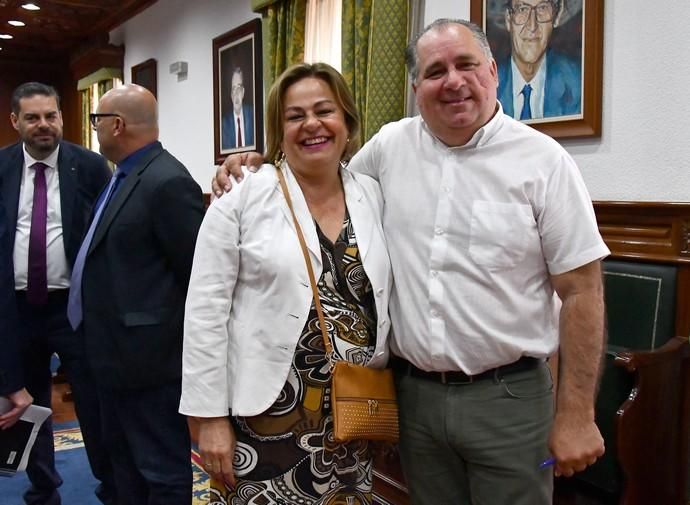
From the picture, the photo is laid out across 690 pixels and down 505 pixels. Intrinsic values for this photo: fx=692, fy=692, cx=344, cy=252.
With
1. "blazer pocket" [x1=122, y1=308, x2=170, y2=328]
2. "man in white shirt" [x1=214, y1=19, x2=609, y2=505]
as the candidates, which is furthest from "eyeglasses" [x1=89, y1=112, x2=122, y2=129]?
"man in white shirt" [x1=214, y1=19, x2=609, y2=505]

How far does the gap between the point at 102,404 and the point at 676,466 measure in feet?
6.38

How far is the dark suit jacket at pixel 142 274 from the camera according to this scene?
2.10 meters

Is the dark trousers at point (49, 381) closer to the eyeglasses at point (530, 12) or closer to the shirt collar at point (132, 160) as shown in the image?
the shirt collar at point (132, 160)

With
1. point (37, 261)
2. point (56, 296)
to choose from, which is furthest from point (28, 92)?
point (56, 296)

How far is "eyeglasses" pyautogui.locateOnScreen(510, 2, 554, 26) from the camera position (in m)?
2.92

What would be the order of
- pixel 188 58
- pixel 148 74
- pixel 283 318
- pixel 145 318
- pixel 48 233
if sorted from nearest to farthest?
1. pixel 283 318
2. pixel 145 318
3. pixel 48 233
4. pixel 188 58
5. pixel 148 74

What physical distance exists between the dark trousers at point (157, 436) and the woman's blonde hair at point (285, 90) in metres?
0.97

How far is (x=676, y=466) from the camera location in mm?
2342

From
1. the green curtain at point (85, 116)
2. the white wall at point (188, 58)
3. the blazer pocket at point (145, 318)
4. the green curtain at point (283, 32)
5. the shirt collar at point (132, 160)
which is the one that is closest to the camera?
the blazer pocket at point (145, 318)

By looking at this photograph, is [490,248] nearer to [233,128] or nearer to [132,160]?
[132,160]

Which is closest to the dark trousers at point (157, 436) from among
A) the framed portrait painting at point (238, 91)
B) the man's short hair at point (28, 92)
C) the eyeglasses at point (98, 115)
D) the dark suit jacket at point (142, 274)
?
the dark suit jacket at point (142, 274)

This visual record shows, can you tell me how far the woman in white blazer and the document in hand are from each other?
127 centimetres

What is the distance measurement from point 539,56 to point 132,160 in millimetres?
1782

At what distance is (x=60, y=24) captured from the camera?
7.59 meters
